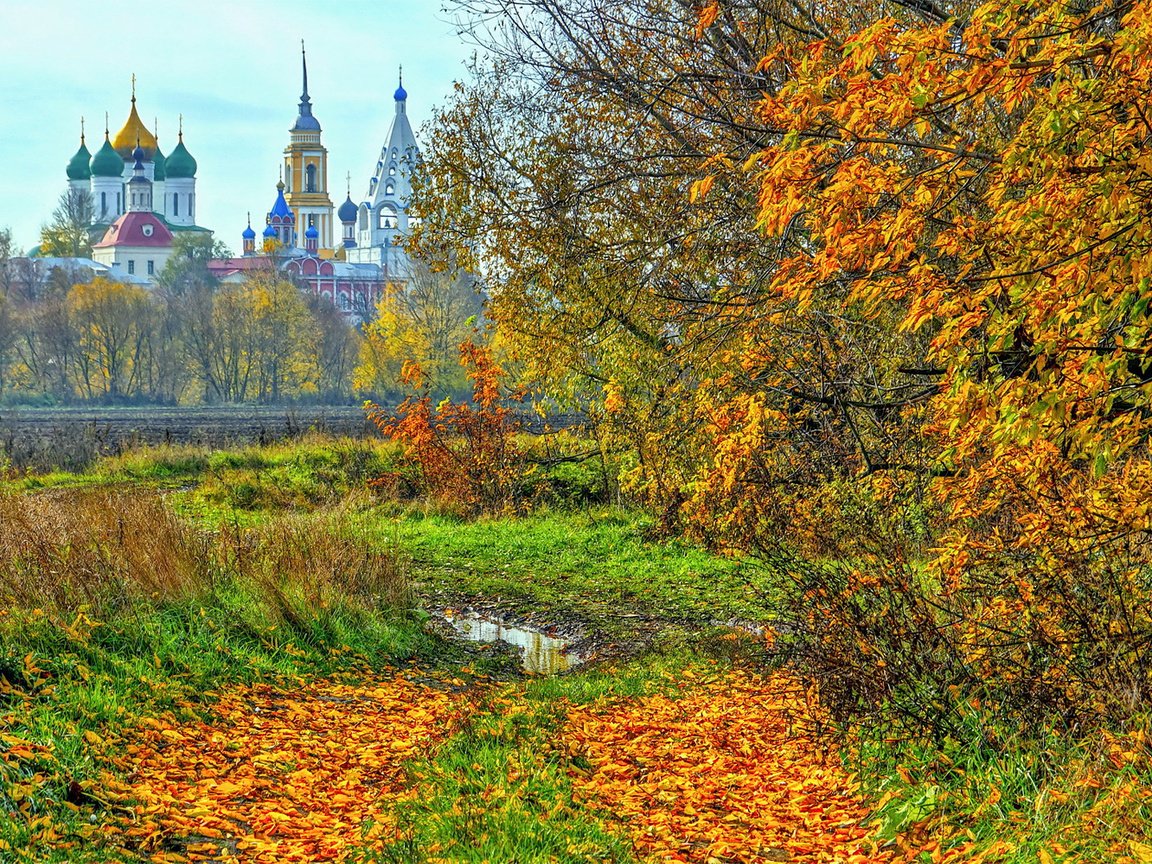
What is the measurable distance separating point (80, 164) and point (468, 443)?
12113 centimetres

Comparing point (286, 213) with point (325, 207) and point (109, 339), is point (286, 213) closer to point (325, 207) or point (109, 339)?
point (325, 207)

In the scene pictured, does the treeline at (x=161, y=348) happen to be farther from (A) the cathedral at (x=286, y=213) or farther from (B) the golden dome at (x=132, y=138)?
(B) the golden dome at (x=132, y=138)

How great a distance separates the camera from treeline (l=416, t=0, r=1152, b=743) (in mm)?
4082

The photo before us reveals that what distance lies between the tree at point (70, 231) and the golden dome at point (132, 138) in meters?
11.7

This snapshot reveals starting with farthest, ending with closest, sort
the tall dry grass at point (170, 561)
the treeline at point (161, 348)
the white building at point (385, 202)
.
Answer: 1. the white building at point (385, 202)
2. the treeline at point (161, 348)
3. the tall dry grass at point (170, 561)

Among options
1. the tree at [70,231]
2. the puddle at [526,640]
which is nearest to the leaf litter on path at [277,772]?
the puddle at [526,640]

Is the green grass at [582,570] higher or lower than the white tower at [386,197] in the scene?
lower

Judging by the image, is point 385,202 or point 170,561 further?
point 385,202

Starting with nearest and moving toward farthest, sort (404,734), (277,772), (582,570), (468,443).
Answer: (277,772) < (404,734) < (582,570) < (468,443)

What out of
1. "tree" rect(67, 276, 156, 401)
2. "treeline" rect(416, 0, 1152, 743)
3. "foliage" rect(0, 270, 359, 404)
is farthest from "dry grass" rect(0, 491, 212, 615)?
"tree" rect(67, 276, 156, 401)

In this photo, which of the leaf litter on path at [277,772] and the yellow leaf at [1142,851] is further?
the leaf litter on path at [277,772]

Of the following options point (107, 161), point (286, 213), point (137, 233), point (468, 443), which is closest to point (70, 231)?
point (137, 233)

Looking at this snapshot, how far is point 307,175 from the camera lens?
142625 mm

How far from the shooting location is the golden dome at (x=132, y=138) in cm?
12300
